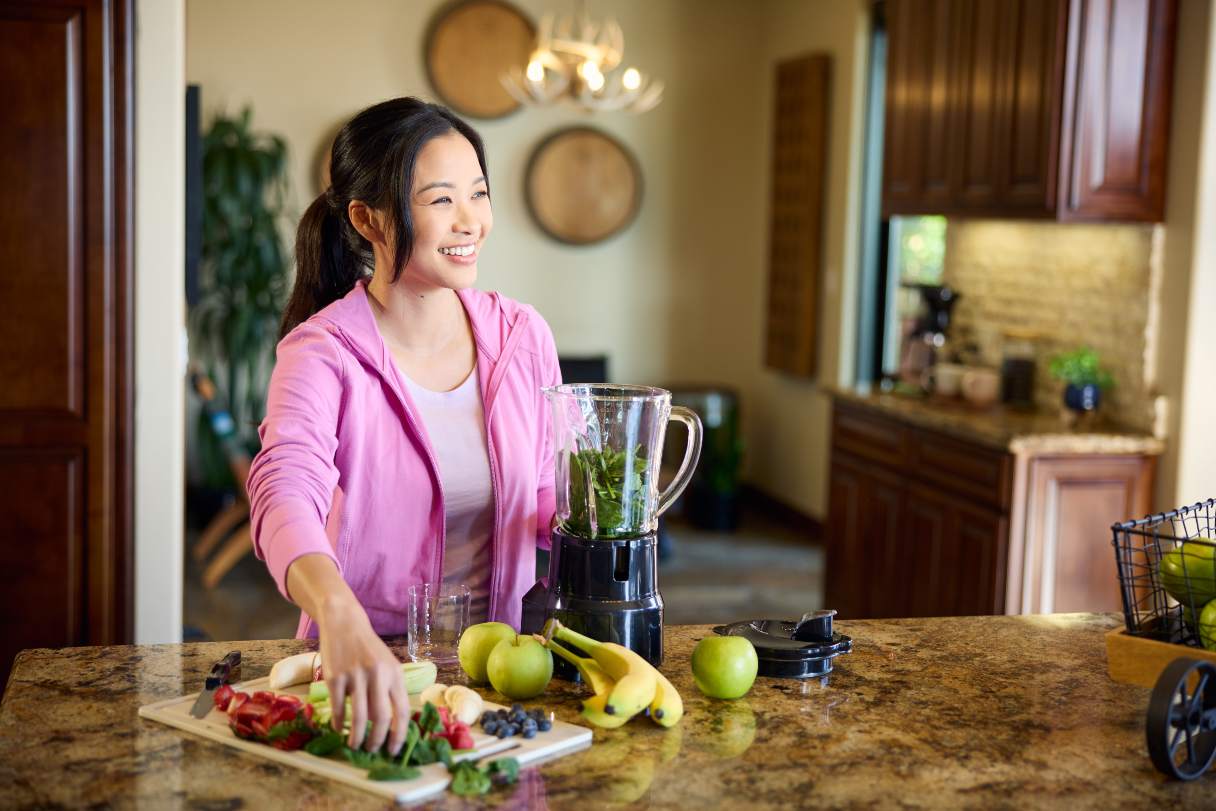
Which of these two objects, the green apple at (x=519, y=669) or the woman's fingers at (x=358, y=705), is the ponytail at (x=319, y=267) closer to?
Answer: the green apple at (x=519, y=669)

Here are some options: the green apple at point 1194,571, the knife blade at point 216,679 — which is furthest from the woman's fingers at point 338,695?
the green apple at point 1194,571

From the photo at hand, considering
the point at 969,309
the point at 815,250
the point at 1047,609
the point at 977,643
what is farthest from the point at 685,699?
the point at 815,250

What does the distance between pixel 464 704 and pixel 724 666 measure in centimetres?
32

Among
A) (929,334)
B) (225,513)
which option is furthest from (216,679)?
(225,513)

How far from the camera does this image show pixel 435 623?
5.79ft

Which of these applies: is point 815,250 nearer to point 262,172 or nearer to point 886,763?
point 262,172

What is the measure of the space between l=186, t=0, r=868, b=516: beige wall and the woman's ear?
4.43 m

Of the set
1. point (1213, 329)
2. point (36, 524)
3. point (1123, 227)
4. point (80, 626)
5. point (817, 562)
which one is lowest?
point (817, 562)

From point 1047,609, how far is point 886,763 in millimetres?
2565

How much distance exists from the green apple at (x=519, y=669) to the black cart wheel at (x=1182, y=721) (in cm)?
67

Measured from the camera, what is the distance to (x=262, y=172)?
19.8 feet

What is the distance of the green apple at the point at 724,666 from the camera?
5.27 ft

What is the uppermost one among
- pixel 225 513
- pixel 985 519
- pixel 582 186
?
pixel 582 186

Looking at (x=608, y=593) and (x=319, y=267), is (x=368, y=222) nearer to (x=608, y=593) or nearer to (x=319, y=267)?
(x=319, y=267)
